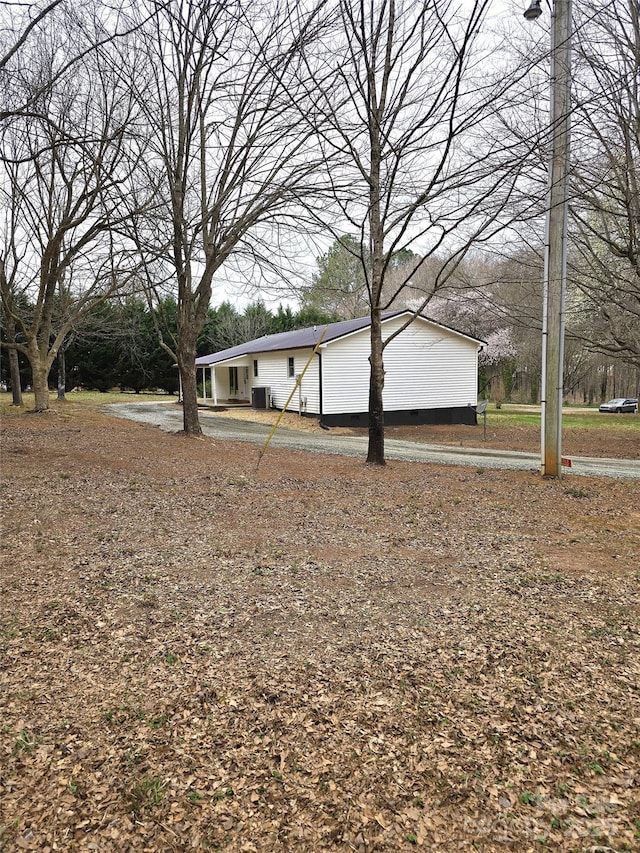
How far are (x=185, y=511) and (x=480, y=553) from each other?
124 inches

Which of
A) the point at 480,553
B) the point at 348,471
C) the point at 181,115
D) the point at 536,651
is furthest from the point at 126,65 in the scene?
the point at 536,651

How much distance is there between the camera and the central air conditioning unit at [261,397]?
25.5 metres

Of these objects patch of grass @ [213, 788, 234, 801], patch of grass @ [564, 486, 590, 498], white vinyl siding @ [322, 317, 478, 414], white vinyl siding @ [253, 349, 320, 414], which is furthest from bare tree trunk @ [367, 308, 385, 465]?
white vinyl siding @ [253, 349, 320, 414]

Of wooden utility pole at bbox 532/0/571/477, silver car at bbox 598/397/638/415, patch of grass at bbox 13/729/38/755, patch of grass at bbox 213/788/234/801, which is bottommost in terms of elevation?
patch of grass at bbox 213/788/234/801

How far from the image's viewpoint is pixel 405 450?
44.8 ft

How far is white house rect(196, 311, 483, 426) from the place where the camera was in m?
20.3

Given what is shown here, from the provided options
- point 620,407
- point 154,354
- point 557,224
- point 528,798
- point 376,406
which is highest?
point 154,354

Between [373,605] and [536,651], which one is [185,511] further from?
[536,651]

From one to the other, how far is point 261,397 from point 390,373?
7.20 m

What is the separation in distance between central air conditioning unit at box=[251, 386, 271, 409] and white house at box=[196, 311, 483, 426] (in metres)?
0.58

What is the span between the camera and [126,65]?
31.4ft

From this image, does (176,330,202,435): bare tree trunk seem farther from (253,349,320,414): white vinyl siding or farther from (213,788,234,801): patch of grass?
(213,788,234,801): patch of grass

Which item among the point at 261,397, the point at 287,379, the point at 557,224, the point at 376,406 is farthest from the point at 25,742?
the point at 261,397

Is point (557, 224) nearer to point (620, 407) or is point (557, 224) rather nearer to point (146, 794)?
point (146, 794)
